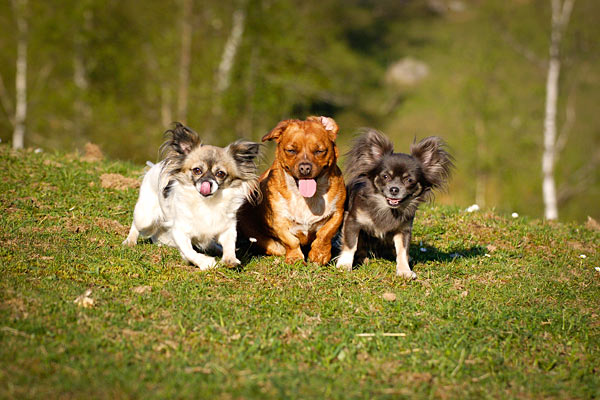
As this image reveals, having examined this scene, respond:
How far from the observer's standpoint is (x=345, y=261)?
584 centimetres

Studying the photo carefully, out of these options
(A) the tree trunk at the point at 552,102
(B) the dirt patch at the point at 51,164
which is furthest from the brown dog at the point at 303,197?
(A) the tree trunk at the point at 552,102

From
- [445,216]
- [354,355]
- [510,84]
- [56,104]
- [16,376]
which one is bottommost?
[16,376]

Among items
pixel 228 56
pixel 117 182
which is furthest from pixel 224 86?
pixel 117 182

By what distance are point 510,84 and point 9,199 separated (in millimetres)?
20497

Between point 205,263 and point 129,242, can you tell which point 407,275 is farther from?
point 129,242

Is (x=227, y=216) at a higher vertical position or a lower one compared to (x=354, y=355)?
higher

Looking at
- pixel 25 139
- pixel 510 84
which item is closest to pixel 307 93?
pixel 510 84

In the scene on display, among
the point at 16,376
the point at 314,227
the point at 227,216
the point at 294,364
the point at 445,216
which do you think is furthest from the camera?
the point at 445,216

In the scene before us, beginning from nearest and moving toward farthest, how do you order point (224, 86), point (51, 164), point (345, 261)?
1. point (345, 261)
2. point (51, 164)
3. point (224, 86)

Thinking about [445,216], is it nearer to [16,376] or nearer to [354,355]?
[354,355]

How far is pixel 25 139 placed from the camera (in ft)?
67.8

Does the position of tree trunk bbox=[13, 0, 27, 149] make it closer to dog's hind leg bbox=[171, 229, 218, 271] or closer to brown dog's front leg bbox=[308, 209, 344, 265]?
dog's hind leg bbox=[171, 229, 218, 271]

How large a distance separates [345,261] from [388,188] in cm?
86

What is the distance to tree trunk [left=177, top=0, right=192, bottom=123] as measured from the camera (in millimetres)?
19906
